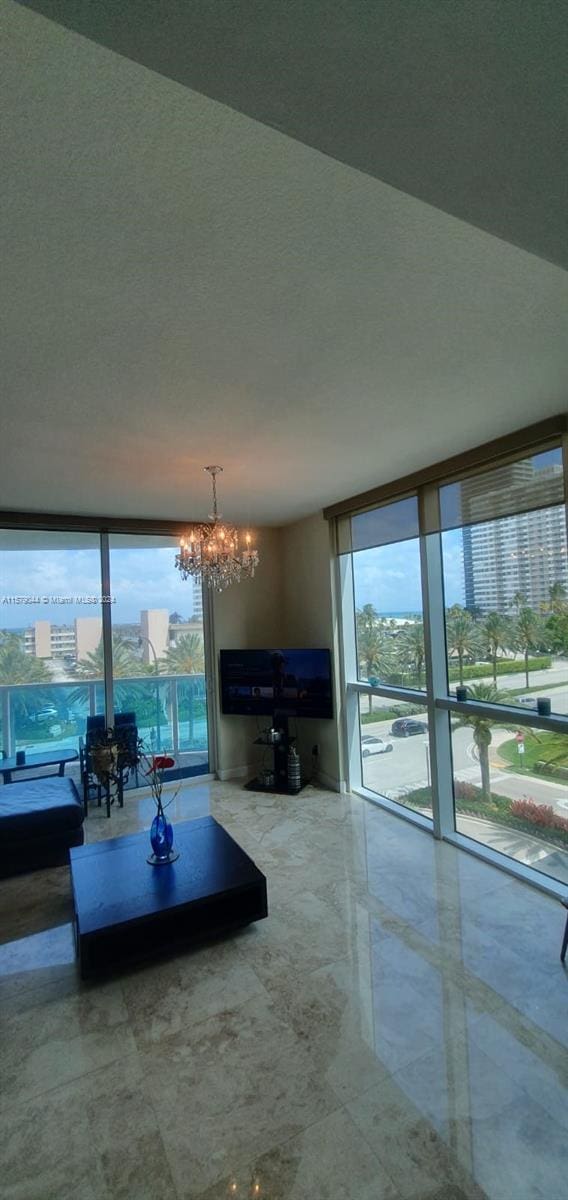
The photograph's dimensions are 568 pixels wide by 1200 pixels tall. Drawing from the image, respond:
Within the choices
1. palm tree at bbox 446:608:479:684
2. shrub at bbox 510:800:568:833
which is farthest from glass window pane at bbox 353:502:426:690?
shrub at bbox 510:800:568:833

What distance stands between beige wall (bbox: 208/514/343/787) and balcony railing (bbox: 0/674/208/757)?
0.98 feet

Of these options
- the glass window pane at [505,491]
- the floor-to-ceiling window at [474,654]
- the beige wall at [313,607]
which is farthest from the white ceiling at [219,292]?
the beige wall at [313,607]

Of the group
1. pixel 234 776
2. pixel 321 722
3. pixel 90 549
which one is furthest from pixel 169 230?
pixel 234 776

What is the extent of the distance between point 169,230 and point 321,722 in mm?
4311

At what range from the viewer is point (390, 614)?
166 inches

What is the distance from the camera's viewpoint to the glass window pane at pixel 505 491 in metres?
2.78

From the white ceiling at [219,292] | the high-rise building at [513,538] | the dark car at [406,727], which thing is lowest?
the dark car at [406,727]

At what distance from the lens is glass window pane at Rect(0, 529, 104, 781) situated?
448 centimetres

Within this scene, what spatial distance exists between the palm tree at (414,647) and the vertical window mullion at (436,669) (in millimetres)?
153

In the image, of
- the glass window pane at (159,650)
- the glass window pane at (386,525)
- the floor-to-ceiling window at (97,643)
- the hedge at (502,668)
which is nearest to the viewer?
the hedge at (502,668)

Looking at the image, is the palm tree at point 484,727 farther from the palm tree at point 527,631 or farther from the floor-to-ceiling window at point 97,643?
the floor-to-ceiling window at point 97,643

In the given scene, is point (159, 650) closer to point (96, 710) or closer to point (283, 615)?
point (96, 710)

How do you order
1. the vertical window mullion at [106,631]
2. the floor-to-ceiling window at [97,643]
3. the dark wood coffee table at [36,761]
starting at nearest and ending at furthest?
the dark wood coffee table at [36,761] < the floor-to-ceiling window at [97,643] < the vertical window mullion at [106,631]

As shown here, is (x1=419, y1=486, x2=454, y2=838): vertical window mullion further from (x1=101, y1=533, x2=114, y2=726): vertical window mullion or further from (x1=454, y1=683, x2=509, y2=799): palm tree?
(x1=101, y1=533, x2=114, y2=726): vertical window mullion
